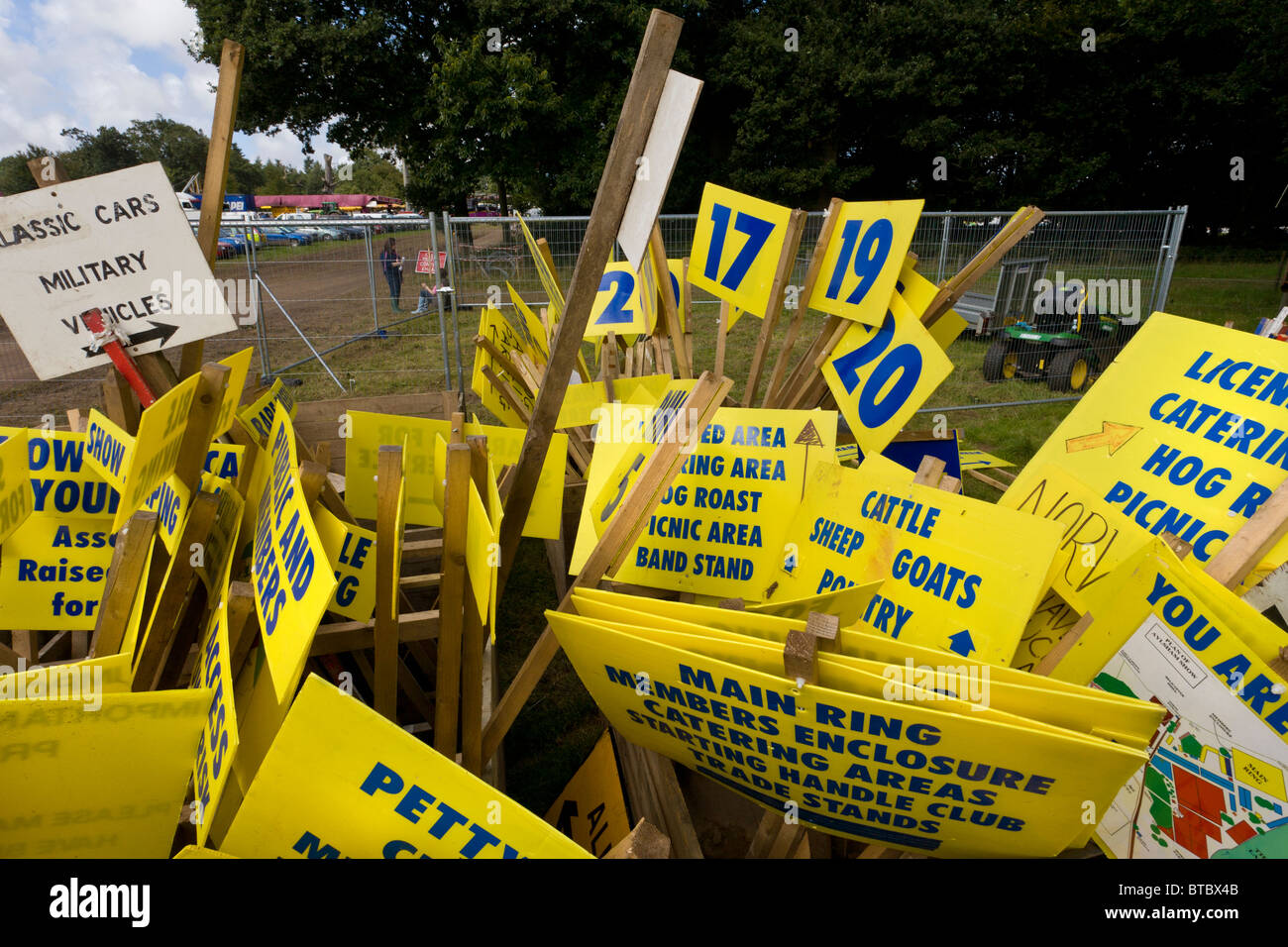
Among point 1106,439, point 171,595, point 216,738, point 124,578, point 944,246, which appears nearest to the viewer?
point 216,738

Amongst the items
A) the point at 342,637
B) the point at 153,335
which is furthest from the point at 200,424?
the point at 342,637

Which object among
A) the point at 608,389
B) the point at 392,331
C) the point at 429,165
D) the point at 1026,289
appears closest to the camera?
the point at 608,389

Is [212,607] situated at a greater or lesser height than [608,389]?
lesser

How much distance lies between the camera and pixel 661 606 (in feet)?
5.03

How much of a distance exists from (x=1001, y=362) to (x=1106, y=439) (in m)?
7.25

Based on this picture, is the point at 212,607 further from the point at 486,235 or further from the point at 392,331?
the point at 392,331

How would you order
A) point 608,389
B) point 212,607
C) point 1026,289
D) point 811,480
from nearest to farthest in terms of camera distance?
1. point 212,607
2. point 811,480
3. point 608,389
4. point 1026,289

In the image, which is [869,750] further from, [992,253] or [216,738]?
[992,253]

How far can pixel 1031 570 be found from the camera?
1932mm

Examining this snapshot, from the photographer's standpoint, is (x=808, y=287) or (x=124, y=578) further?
(x=808, y=287)

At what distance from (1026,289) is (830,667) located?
10.1 meters

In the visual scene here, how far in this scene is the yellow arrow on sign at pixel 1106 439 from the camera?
2629 millimetres

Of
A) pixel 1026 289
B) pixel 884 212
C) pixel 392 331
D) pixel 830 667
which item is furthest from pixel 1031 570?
pixel 392 331

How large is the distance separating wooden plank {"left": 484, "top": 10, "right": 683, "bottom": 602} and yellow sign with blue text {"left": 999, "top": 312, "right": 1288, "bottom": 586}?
181cm
